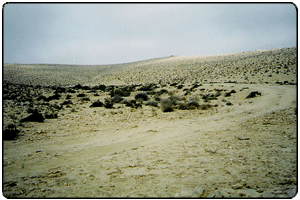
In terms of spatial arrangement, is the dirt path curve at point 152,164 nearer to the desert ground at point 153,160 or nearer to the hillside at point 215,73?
the desert ground at point 153,160

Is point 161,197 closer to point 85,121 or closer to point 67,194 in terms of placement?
point 67,194

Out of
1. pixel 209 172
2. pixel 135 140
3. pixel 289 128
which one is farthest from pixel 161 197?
pixel 289 128

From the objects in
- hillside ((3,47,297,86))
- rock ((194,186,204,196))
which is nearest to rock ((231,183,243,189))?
rock ((194,186,204,196))

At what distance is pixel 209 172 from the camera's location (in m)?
3.57

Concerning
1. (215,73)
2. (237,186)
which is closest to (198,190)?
(237,186)

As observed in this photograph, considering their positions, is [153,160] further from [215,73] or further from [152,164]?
[215,73]

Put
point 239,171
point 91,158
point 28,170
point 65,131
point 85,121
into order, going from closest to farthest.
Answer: point 239,171 → point 28,170 → point 91,158 → point 65,131 → point 85,121

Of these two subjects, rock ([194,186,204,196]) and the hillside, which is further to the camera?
the hillside

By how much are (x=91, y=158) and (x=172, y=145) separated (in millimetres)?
2355

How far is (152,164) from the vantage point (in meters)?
4.02

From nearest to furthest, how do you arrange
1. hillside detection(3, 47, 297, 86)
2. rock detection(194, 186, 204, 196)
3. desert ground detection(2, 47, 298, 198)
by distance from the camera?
rock detection(194, 186, 204, 196) < desert ground detection(2, 47, 298, 198) < hillside detection(3, 47, 297, 86)

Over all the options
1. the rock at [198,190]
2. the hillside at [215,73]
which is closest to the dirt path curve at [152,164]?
the rock at [198,190]

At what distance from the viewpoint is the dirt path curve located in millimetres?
3074

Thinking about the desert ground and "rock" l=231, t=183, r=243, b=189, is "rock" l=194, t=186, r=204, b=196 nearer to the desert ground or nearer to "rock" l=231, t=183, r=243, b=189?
the desert ground
